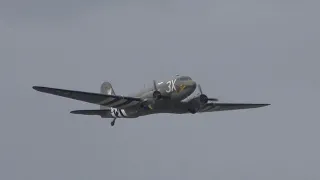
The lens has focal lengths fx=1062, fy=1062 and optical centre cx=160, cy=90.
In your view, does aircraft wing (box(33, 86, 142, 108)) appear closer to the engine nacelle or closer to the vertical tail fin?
the engine nacelle

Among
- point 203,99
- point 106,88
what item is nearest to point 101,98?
point 203,99

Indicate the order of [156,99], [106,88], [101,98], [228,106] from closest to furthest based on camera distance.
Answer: [156,99] → [101,98] → [228,106] → [106,88]

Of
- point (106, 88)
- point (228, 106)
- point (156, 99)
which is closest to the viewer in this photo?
point (156, 99)

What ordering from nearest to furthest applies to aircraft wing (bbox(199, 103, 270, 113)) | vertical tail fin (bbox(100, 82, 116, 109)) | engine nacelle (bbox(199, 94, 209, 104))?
engine nacelle (bbox(199, 94, 209, 104)) < aircraft wing (bbox(199, 103, 270, 113)) < vertical tail fin (bbox(100, 82, 116, 109))

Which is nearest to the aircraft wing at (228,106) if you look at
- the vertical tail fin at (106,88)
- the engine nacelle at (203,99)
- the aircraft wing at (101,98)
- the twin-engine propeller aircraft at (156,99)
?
the twin-engine propeller aircraft at (156,99)

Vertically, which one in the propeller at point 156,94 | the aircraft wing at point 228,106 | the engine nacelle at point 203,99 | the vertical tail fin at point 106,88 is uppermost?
the vertical tail fin at point 106,88

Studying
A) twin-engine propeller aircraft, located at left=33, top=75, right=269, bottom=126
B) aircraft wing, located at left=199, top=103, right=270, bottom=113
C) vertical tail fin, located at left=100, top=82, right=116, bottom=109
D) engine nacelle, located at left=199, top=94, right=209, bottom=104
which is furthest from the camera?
vertical tail fin, located at left=100, top=82, right=116, bottom=109

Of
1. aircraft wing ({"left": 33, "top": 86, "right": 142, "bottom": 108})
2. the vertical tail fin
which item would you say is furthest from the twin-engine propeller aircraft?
the vertical tail fin

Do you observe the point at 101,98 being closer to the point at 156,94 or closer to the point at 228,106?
the point at 156,94

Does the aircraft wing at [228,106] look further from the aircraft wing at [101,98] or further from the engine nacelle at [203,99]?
the aircraft wing at [101,98]

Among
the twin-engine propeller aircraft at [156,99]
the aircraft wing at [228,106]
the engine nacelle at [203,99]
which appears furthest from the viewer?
the aircraft wing at [228,106]

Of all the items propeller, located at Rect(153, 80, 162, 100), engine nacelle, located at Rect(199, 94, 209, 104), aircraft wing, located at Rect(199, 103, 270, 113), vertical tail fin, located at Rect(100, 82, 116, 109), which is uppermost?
vertical tail fin, located at Rect(100, 82, 116, 109)

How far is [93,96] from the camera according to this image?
338 ft

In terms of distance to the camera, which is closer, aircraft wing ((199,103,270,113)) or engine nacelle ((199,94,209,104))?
engine nacelle ((199,94,209,104))
